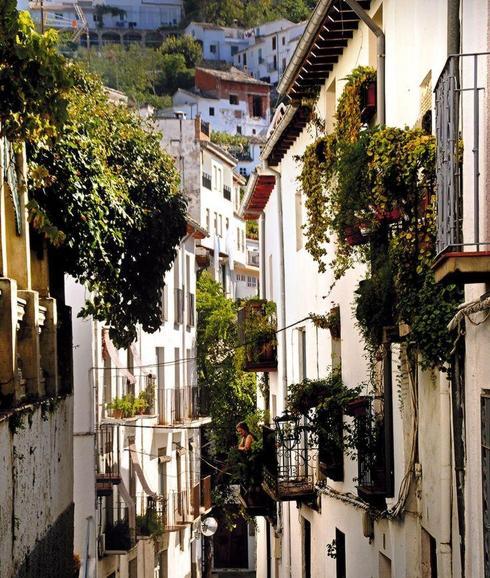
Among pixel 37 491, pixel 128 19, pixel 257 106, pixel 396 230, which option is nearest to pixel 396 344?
pixel 396 230

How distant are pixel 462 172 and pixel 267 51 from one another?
153 m

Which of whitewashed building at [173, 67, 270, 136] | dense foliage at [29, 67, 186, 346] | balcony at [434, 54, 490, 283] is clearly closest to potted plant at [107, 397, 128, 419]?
dense foliage at [29, 67, 186, 346]

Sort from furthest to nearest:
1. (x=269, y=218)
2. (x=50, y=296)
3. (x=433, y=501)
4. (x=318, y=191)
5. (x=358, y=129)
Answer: (x=269, y=218) → (x=50, y=296) → (x=318, y=191) → (x=358, y=129) → (x=433, y=501)

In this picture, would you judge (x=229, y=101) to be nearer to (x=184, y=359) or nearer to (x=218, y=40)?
(x=218, y=40)

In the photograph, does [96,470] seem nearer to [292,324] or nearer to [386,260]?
[292,324]

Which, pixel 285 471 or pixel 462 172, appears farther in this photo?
pixel 285 471

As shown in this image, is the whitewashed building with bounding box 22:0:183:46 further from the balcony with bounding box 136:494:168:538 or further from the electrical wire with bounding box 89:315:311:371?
Answer: the balcony with bounding box 136:494:168:538

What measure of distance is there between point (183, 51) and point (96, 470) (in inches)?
4911

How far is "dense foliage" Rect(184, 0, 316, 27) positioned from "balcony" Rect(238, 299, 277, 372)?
140295mm

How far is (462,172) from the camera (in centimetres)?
1079

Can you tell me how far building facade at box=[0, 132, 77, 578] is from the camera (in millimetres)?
15625

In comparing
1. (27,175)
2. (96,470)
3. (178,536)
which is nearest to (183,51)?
(178,536)

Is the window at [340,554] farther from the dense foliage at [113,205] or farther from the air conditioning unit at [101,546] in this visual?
the air conditioning unit at [101,546]

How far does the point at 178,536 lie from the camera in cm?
4250
